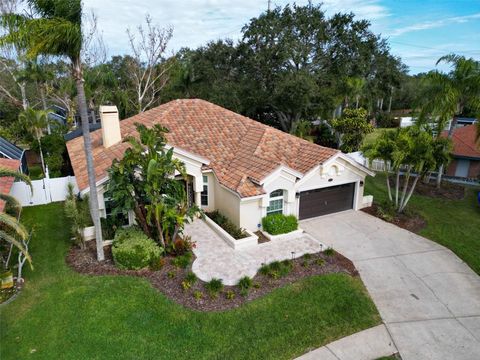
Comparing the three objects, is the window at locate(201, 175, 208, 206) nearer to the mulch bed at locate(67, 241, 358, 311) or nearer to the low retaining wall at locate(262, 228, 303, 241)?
the low retaining wall at locate(262, 228, 303, 241)

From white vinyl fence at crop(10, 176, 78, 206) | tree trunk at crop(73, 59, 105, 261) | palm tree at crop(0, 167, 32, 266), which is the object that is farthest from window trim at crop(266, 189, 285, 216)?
Result: white vinyl fence at crop(10, 176, 78, 206)

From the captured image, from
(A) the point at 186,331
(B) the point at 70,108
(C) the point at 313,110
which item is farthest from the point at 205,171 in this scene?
(B) the point at 70,108

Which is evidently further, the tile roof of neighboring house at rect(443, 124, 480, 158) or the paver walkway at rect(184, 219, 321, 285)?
the tile roof of neighboring house at rect(443, 124, 480, 158)

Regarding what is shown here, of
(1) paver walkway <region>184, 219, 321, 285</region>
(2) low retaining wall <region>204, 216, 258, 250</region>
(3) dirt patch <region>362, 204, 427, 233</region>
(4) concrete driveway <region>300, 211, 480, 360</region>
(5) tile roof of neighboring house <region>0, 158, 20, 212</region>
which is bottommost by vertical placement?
(4) concrete driveway <region>300, 211, 480, 360</region>

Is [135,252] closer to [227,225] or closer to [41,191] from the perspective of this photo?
[227,225]

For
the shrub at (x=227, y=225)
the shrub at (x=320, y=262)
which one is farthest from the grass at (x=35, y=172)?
the shrub at (x=320, y=262)

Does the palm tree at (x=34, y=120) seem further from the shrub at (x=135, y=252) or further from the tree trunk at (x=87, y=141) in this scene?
the shrub at (x=135, y=252)

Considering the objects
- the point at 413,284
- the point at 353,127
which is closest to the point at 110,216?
the point at 413,284
